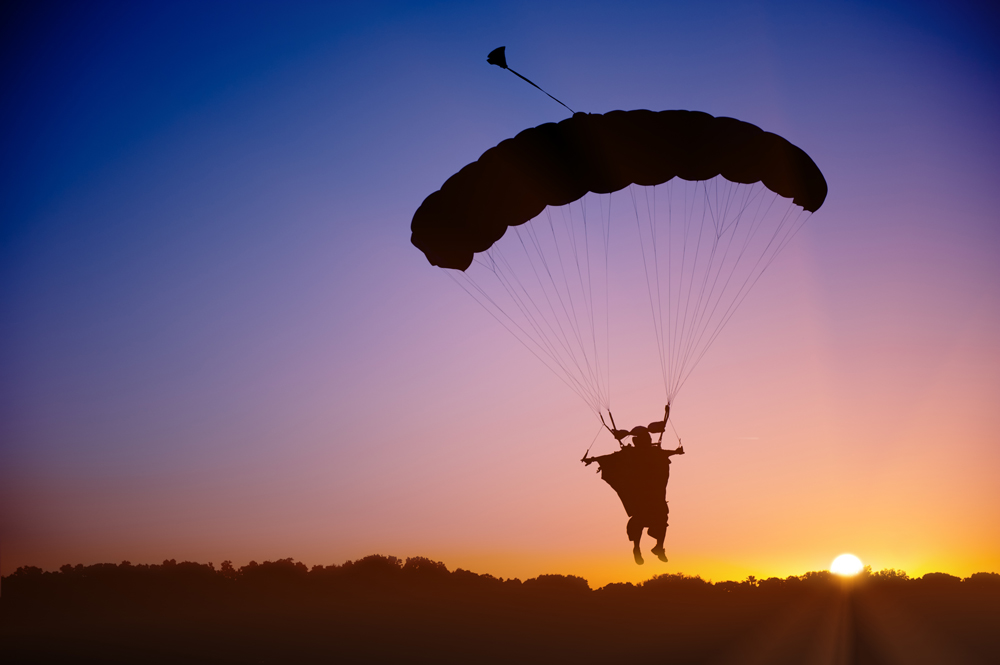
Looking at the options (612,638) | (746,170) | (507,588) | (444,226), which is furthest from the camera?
(507,588)

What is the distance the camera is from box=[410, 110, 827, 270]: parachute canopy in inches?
492

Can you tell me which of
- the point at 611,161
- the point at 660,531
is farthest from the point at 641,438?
the point at 611,161

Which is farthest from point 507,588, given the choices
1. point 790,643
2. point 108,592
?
point 108,592

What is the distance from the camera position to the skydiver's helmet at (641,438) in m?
11.6

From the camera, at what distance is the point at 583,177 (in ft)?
42.0

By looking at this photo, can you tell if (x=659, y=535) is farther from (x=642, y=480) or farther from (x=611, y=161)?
(x=611, y=161)

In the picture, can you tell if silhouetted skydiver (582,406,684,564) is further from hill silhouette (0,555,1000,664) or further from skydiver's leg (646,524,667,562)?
hill silhouette (0,555,1000,664)

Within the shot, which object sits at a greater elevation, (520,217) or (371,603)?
(520,217)

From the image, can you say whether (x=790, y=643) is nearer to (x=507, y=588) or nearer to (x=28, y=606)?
(x=507, y=588)

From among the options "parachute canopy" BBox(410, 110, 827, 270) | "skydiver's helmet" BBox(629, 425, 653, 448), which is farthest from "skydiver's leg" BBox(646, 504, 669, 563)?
"parachute canopy" BBox(410, 110, 827, 270)

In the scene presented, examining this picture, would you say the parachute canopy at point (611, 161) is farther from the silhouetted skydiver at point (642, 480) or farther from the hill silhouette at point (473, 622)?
the hill silhouette at point (473, 622)

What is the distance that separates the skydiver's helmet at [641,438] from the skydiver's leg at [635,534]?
4.25 ft

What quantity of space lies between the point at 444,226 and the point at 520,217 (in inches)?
61.2

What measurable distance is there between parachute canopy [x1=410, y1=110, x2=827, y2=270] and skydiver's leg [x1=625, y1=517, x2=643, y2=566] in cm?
596
